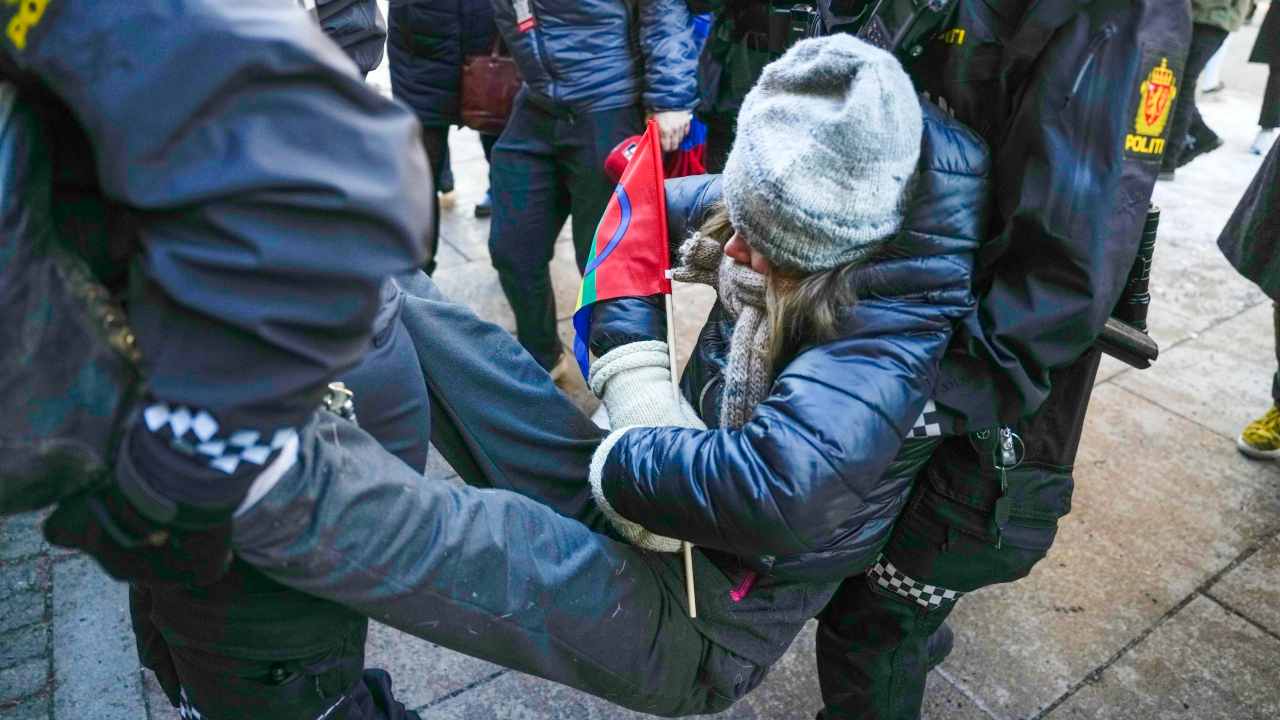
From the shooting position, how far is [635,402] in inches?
72.1

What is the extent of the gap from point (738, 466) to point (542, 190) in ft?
7.74

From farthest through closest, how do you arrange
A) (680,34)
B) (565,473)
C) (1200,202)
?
(1200,202) → (680,34) → (565,473)

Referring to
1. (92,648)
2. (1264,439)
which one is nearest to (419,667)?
(92,648)

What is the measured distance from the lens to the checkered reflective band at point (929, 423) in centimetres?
171

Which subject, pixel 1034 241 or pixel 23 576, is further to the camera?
pixel 23 576

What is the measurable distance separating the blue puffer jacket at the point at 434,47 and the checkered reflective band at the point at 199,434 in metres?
3.06

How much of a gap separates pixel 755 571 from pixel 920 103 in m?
0.87

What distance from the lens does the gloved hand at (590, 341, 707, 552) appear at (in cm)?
172

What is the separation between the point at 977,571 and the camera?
1.99 meters

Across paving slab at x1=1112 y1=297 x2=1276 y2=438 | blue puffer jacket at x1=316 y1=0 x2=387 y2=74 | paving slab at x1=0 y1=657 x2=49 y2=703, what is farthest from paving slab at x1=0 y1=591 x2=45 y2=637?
paving slab at x1=1112 y1=297 x2=1276 y2=438

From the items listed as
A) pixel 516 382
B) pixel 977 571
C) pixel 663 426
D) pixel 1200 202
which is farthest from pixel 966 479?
pixel 1200 202

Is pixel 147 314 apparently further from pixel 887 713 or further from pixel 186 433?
pixel 887 713

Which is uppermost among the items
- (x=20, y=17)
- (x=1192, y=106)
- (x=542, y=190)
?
(x=20, y=17)

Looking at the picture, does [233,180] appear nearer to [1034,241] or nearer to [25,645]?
[1034,241]
